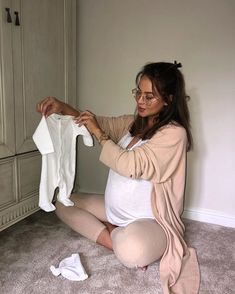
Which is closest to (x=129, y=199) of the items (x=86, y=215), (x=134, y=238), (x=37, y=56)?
(x=134, y=238)

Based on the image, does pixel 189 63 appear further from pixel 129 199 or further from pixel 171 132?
pixel 129 199

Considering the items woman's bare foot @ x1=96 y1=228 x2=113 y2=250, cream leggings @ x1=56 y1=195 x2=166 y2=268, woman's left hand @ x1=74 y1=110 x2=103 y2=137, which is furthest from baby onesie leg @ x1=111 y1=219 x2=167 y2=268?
woman's left hand @ x1=74 y1=110 x2=103 y2=137

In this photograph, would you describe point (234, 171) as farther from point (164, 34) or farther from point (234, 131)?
point (164, 34)

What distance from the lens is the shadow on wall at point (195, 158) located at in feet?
5.77

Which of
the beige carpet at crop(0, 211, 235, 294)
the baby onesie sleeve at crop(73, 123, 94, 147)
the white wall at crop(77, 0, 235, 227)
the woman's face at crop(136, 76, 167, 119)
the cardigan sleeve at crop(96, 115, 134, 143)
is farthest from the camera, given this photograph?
the white wall at crop(77, 0, 235, 227)

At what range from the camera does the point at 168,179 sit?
4.20 feet

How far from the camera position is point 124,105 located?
1946 mm

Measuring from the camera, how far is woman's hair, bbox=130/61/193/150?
122 cm

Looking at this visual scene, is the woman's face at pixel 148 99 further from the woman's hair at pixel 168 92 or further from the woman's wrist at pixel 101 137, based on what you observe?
the woman's wrist at pixel 101 137

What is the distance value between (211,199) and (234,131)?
1.49 feet

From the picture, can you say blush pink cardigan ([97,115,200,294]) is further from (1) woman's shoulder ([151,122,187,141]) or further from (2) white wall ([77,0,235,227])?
(2) white wall ([77,0,235,227])

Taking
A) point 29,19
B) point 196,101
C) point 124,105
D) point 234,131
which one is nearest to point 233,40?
point 196,101

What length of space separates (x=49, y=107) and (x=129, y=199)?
56cm

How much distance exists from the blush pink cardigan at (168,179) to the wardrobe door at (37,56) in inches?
20.6
